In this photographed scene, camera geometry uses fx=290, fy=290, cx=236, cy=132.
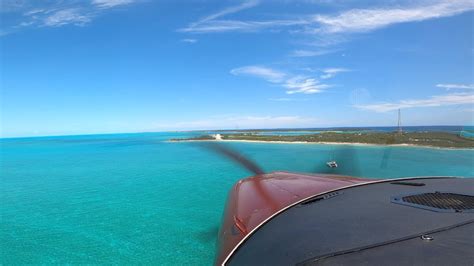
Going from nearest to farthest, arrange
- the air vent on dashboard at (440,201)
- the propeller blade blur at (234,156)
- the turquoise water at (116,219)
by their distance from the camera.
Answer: the air vent on dashboard at (440,201) → the propeller blade blur at (234,156) → the turquoise water at (116,219)

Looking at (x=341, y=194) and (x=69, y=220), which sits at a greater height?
(x=341, y=194)

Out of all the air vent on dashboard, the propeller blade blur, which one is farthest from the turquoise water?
the air vent on dashboard

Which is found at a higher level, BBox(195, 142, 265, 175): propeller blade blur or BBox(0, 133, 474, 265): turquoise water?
BBox(195, 142, 265, 175): propeller blade blur

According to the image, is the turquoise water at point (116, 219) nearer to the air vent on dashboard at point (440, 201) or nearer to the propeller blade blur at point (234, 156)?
the propeller blade blur at point (234, 156)

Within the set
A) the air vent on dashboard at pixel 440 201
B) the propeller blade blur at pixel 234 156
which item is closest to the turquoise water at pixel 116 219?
the propeller blade blur at pixel 234 156

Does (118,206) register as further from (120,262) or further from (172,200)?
(120,262)

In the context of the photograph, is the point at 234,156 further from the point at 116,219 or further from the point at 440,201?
the point at 116,219

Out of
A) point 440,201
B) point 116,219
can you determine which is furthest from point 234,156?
point 116,219

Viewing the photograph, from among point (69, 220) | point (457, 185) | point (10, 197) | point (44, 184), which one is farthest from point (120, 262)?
point (44, 184)

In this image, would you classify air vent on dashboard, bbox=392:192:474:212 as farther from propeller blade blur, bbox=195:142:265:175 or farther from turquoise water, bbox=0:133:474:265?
turquoise water, bbox=0:133:474:265
